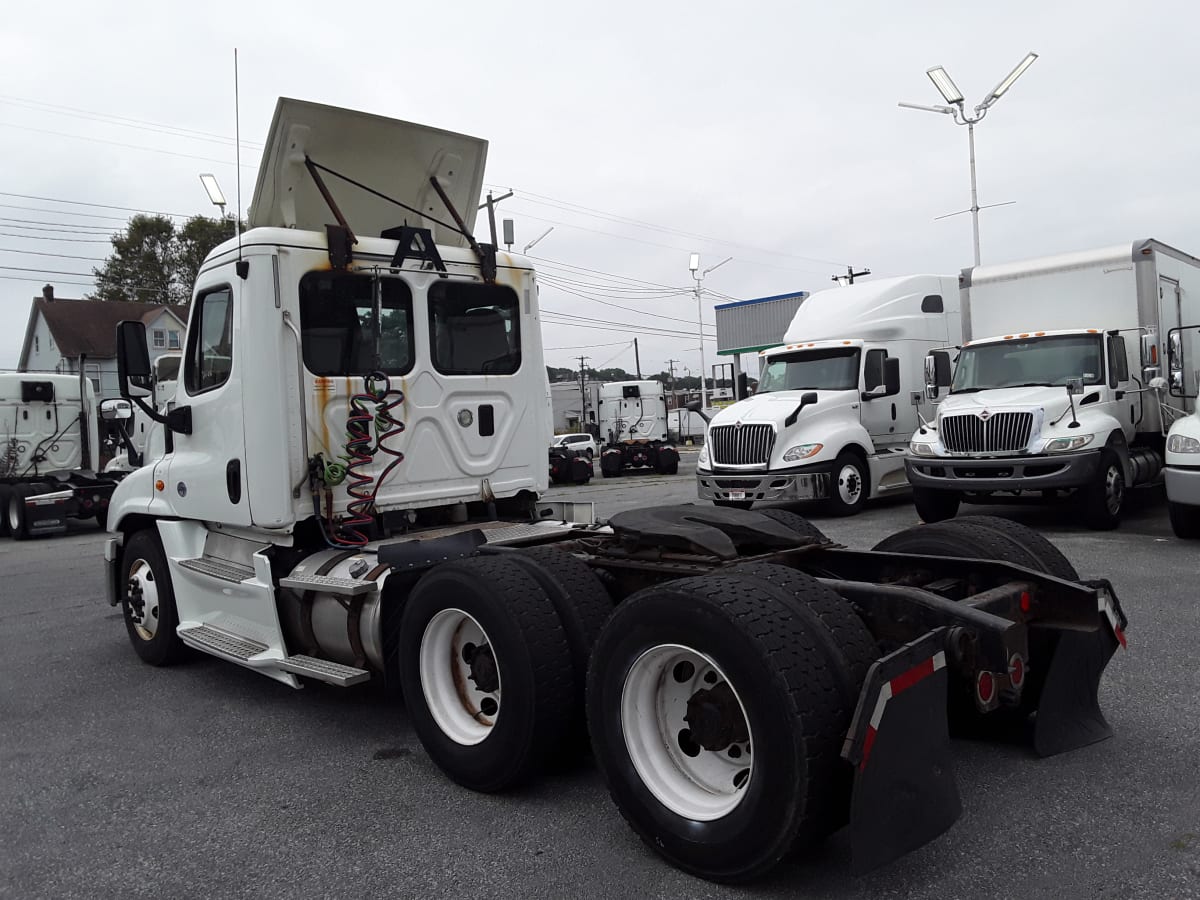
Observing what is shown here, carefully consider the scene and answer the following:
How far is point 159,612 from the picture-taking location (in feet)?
19.7

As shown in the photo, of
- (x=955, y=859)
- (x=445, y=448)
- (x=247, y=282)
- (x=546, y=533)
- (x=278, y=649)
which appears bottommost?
(x=955, y=859)

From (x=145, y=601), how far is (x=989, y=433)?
8948 mm

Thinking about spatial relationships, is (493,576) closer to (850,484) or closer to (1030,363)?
(1030,363)

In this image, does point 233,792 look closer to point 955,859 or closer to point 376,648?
point 376,648

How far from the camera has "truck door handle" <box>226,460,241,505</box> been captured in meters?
5.04

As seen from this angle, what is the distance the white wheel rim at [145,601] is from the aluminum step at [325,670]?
186 centimetres

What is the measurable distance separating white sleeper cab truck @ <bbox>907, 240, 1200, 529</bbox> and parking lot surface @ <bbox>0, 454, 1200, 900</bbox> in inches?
193

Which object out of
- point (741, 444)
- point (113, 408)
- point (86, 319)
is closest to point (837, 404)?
point (741, 444)

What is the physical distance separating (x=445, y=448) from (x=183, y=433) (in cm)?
160

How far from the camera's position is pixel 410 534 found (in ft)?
17.1

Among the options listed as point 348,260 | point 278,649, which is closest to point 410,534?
point 278,649

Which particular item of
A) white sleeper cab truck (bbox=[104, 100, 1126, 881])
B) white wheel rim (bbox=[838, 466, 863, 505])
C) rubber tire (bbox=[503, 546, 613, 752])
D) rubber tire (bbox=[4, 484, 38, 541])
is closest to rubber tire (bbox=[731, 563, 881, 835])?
white sleeper cab truck (bbox=[104, 100, 1126, 881])

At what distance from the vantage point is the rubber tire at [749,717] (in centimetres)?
271

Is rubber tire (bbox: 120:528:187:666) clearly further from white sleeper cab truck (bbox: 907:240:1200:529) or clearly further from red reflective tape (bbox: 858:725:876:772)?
white sleeper cab truck (bbox: 907:240:1200:529)
